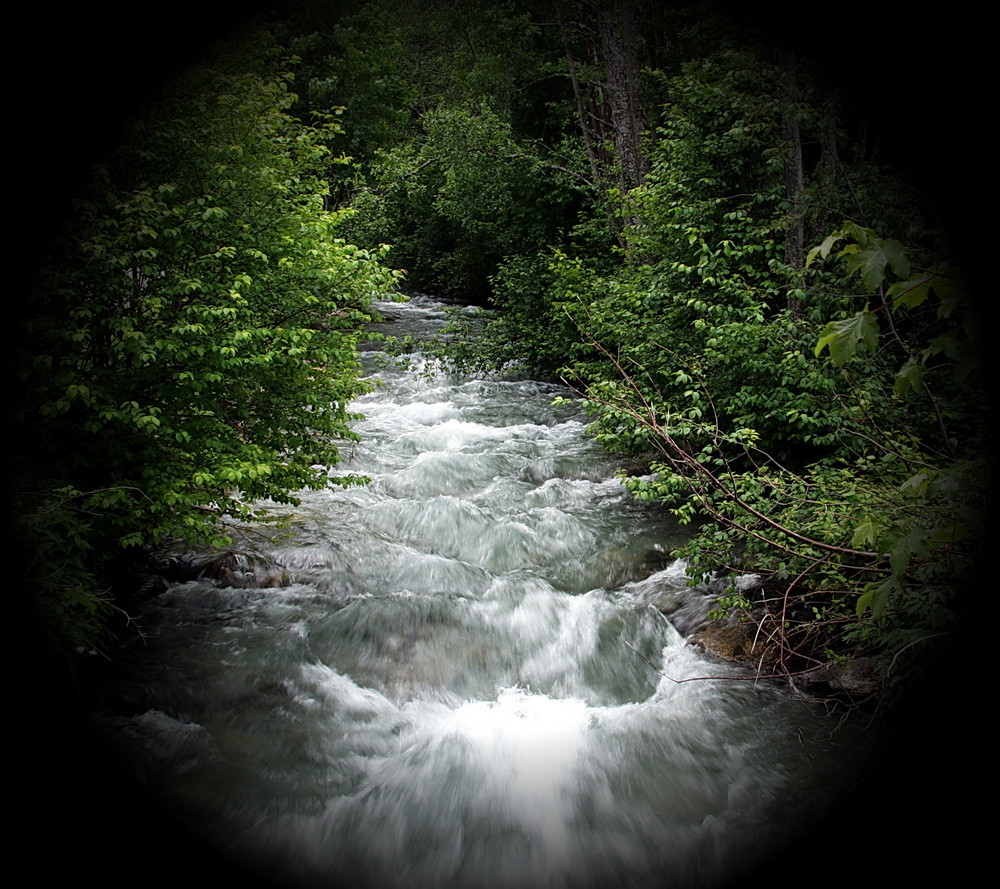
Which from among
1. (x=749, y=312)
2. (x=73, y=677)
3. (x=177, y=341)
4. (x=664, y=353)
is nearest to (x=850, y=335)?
(x=177, y=341)

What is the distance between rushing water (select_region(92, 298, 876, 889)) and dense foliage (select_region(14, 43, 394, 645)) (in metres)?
1.23

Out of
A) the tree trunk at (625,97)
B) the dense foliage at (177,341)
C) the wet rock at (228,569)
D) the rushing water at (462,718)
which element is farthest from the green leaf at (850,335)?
the tree trunk at (625,97)

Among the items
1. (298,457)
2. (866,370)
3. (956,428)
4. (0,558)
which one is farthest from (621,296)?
(0,558)

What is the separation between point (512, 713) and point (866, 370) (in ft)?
16.7

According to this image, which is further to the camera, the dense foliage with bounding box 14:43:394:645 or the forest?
the dense foliage with bounding box 14:43:394:645

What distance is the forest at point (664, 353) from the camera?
3.45 metres

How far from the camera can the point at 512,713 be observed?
5.25 metres

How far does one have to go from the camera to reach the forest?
3.45 metres

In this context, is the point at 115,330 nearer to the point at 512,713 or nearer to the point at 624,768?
the point at 512,713

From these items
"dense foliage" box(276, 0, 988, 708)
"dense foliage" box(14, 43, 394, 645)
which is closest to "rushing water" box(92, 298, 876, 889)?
"dense foliage" box(276, 0, 988, 708)

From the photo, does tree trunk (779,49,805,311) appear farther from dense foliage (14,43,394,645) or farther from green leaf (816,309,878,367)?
green leaf (816,309,878,367)

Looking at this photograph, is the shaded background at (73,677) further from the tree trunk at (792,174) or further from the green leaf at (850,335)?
the tree trunk at (792,174)

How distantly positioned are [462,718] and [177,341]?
4.13 meters

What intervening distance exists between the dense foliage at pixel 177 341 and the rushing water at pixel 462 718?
1229 millimetres
